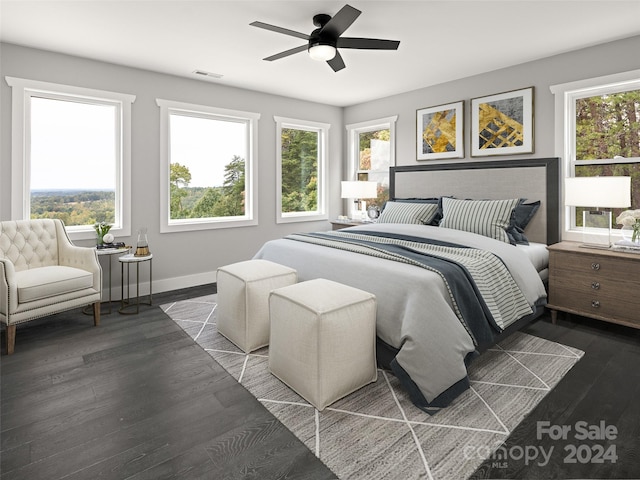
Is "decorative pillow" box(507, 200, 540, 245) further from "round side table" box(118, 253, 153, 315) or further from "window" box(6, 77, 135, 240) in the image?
"window" box(6, 77, 135, 240)

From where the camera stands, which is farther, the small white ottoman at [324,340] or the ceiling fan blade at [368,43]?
the ceiling fan blade at [368,43]

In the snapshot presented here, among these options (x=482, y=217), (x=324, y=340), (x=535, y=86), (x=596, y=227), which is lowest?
(x=324, y=340)

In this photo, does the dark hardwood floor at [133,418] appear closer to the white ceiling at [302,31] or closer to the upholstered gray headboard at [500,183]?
the white ceiling at [302,31]

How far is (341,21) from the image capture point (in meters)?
2.62

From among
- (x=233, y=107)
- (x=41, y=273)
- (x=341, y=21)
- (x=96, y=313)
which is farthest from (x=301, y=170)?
(x=41, y=273)

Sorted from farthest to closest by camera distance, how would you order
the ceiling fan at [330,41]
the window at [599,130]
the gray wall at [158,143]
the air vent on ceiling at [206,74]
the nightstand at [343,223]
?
1. the nightstand at [343,223]
2. the air vent on ceiling at [206,74]
3. the gray wall at [158,143]
4. the window at [599,130]
5. the ceiling fan at [330,41]

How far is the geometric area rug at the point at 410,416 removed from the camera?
1710 mm

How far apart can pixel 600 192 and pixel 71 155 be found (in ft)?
16.4

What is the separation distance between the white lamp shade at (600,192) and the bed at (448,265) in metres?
0.51

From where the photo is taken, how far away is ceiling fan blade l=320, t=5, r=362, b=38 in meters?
2.43

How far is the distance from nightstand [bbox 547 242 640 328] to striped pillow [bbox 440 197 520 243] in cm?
48

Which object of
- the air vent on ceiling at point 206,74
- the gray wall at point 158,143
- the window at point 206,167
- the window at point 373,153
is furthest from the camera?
the window at point 373,153

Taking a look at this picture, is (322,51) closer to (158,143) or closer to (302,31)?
(302,31)

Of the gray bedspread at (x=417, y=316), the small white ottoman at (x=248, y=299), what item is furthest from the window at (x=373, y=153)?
the small white ottoman at (x=248, y=299)
